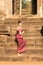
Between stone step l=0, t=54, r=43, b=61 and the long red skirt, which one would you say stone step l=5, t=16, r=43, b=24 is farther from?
stone step l=0, t=54, r=43, b=61

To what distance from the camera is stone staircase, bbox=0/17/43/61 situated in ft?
33.2

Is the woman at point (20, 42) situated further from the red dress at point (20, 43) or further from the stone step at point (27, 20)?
the stone step at point (27, 20)

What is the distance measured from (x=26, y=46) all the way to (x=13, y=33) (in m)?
1.25

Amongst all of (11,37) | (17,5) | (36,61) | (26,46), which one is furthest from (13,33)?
(17,5)

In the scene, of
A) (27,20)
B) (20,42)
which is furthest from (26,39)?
(27,20)

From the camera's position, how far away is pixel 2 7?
41.3ft

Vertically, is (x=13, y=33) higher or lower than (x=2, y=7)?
lower

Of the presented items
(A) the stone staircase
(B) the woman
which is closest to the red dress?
(B) the woman

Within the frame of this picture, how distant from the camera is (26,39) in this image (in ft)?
36.1

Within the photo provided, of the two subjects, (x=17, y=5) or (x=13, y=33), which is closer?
(x=13, y=33)

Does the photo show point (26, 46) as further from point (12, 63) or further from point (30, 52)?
point (12, 63)

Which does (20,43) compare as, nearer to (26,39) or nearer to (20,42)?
(20,42)

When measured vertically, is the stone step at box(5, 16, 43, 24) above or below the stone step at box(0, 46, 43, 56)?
above

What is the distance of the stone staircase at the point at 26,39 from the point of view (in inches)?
398
